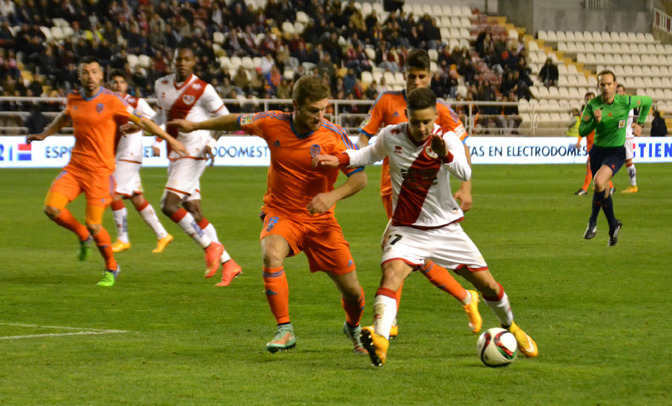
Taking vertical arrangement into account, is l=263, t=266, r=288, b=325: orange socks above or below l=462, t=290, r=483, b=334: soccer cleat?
above

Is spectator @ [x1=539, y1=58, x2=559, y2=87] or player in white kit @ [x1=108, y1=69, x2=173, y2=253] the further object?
spectator @ [x1=539, y1=58, x2=559, y2=87]

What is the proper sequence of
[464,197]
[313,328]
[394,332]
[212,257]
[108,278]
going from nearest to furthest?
[464,197] → [394,332] → [313,328] → [108,278] → [212,257]

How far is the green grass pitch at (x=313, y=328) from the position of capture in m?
5.76

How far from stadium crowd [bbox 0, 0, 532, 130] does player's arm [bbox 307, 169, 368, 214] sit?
2183 cm

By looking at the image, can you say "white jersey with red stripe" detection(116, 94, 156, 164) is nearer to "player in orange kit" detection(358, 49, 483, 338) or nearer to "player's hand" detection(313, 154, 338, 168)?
"player in orange kit" detection(358, 49, 483, 338)

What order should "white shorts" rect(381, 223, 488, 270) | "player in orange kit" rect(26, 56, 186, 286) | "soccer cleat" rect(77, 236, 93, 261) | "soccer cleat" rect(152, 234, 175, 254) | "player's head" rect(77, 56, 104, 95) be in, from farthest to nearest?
"soccer cleat" rect(152, 234, 175, 254), "soccer cleat" rect(77, 236, 93, 261), "player in orange kit" rect(26, 56, 186, 286), "player's head" rect(77, 56, 104, 95), "white shorts" rect(381, 223, 488, 270)

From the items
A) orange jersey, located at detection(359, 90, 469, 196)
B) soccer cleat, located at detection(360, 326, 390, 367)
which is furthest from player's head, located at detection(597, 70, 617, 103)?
soccer cleat, located at detection(360, 326, 390, 367)

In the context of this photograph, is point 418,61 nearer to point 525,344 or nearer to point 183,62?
point 525,344

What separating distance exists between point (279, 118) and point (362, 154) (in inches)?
29.1

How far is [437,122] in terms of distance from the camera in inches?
304

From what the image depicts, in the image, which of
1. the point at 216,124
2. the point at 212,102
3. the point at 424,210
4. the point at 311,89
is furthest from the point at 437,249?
the point at 212,102

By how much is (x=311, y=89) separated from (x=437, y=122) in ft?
4.37

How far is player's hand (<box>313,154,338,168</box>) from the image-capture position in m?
6.54

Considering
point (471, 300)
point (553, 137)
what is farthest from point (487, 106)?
point (471, 300)
